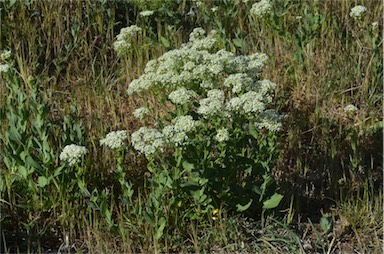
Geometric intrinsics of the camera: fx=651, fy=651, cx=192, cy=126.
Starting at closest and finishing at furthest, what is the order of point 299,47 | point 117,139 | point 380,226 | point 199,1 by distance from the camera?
1. point 117,139
2. point 380,226
3. point 299,47
4. point 199,1

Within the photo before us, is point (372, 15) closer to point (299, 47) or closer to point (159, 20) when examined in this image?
point (299, 47)

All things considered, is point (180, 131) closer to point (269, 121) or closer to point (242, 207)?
point (269, 121)

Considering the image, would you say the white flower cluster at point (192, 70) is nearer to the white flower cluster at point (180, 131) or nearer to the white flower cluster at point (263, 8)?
the white flower cluster at point (180, 131)

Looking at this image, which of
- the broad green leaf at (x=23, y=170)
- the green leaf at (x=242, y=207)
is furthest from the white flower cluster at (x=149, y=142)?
the broad green leaf at (x=23, y=170)

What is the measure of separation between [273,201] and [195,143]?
515 mm

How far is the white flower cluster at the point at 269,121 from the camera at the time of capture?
2916mm

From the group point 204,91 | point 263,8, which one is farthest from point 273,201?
point 263,8

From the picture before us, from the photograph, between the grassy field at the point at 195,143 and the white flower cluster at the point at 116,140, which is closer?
the white flower cluster at the point at 116,140

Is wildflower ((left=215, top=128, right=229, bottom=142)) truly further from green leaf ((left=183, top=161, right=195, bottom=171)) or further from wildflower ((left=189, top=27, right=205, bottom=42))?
wildflower ((left=189, top=27, right=205, bottom=42))

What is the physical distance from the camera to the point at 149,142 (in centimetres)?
281

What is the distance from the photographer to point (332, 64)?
14.5ft

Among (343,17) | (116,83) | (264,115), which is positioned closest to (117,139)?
(264,115)

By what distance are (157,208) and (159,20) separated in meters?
2.20

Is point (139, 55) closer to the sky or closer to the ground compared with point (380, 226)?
closer to the sky
